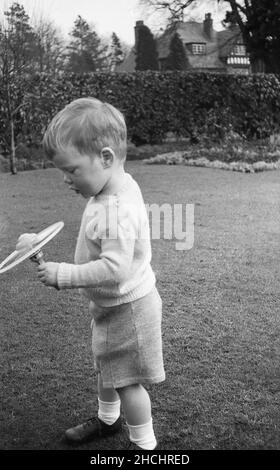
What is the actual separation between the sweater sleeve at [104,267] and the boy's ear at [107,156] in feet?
0.72

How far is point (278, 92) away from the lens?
19031 mm

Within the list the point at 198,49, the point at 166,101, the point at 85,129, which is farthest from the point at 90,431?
the point at 198,49

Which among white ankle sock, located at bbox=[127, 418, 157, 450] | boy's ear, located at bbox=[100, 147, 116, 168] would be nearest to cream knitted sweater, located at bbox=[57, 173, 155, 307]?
boy's ear, located at bbox=[100, 147, 116, 168]

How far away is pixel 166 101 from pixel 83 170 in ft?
50.4

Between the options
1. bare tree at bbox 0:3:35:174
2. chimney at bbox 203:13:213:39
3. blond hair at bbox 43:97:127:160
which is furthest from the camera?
chimney at bbox 203:13:213:39

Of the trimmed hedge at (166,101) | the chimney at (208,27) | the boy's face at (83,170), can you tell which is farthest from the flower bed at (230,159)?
the chimney at (208,27)

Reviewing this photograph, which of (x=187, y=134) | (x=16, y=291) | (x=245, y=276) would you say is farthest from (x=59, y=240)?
(x=187, y=134)

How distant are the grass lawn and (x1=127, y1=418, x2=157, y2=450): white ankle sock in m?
0.12

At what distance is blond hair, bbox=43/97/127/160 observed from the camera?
6.82 feet

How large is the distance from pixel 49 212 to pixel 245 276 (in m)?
3.79

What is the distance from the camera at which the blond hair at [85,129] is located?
2.08 m

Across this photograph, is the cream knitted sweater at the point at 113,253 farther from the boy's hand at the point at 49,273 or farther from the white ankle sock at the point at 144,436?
the white ankle sock at the point at 144,436

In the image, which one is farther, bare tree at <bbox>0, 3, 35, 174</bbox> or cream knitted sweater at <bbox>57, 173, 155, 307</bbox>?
bare tree at <bbox>0, 3, 35, 174</bbox>

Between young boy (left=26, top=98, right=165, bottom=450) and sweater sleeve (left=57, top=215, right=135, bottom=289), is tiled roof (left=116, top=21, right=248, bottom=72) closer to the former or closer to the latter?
young boy (left=26, top=98, right=165, bottom=450)
